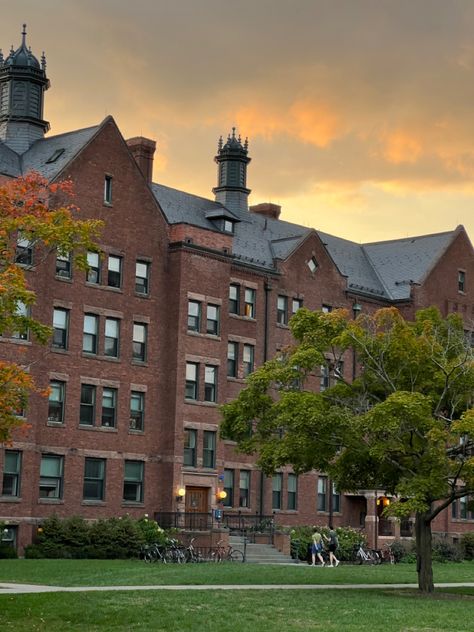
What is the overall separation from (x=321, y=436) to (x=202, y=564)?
13.6m

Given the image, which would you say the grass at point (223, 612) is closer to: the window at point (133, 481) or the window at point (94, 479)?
the window at point (94, 479)

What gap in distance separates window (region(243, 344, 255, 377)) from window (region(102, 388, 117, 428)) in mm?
9405

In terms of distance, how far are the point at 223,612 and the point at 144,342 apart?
30577 mm

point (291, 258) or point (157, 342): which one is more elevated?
point (291, 258)

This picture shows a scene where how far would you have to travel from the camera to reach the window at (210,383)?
58094mm

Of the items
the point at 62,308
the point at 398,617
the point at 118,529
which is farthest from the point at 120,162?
the point at 398,617

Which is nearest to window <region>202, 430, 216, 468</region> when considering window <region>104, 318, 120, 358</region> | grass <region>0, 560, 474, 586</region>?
window <region>104, 318, 120, 358</region>

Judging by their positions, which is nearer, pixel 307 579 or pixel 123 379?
pixel 307 579

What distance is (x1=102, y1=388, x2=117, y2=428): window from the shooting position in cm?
5406

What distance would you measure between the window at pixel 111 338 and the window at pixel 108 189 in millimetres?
5578

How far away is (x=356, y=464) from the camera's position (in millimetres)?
37094

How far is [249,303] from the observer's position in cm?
6241

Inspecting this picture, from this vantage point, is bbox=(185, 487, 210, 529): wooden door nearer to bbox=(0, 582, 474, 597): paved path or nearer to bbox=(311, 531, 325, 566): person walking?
bbox=(311, 531, 325, 566): person walking

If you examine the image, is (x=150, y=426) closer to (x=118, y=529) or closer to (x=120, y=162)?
(x=118, y=529)
